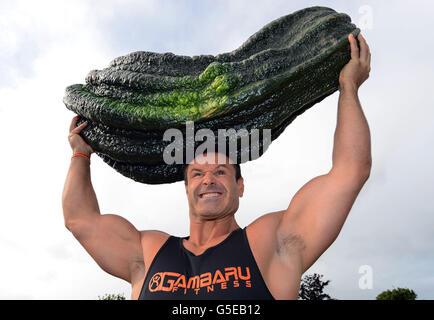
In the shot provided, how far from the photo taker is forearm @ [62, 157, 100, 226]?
3.41m

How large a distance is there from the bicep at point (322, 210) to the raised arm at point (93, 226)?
132 centimetres

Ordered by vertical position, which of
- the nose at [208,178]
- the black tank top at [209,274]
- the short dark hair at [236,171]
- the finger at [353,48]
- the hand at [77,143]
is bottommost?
→ the black tank top at [209,274]

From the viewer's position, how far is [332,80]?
3178mm

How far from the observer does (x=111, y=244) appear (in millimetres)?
3285

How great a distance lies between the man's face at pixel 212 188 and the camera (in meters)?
3.11

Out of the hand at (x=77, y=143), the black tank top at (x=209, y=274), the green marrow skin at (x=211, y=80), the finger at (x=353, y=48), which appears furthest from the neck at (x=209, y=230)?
the finger at (x=353, y=48)

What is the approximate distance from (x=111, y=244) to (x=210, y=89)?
4.87 ft

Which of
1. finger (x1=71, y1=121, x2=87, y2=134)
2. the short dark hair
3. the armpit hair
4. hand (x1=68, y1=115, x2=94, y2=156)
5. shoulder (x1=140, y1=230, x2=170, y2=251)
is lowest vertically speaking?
the armpit hair

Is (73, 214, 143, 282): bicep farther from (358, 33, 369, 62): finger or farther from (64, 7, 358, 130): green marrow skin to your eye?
(358, 33, 369, 62): finger

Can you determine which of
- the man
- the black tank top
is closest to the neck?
the man

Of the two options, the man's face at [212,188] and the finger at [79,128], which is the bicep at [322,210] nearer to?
the man's face at [212,188]
